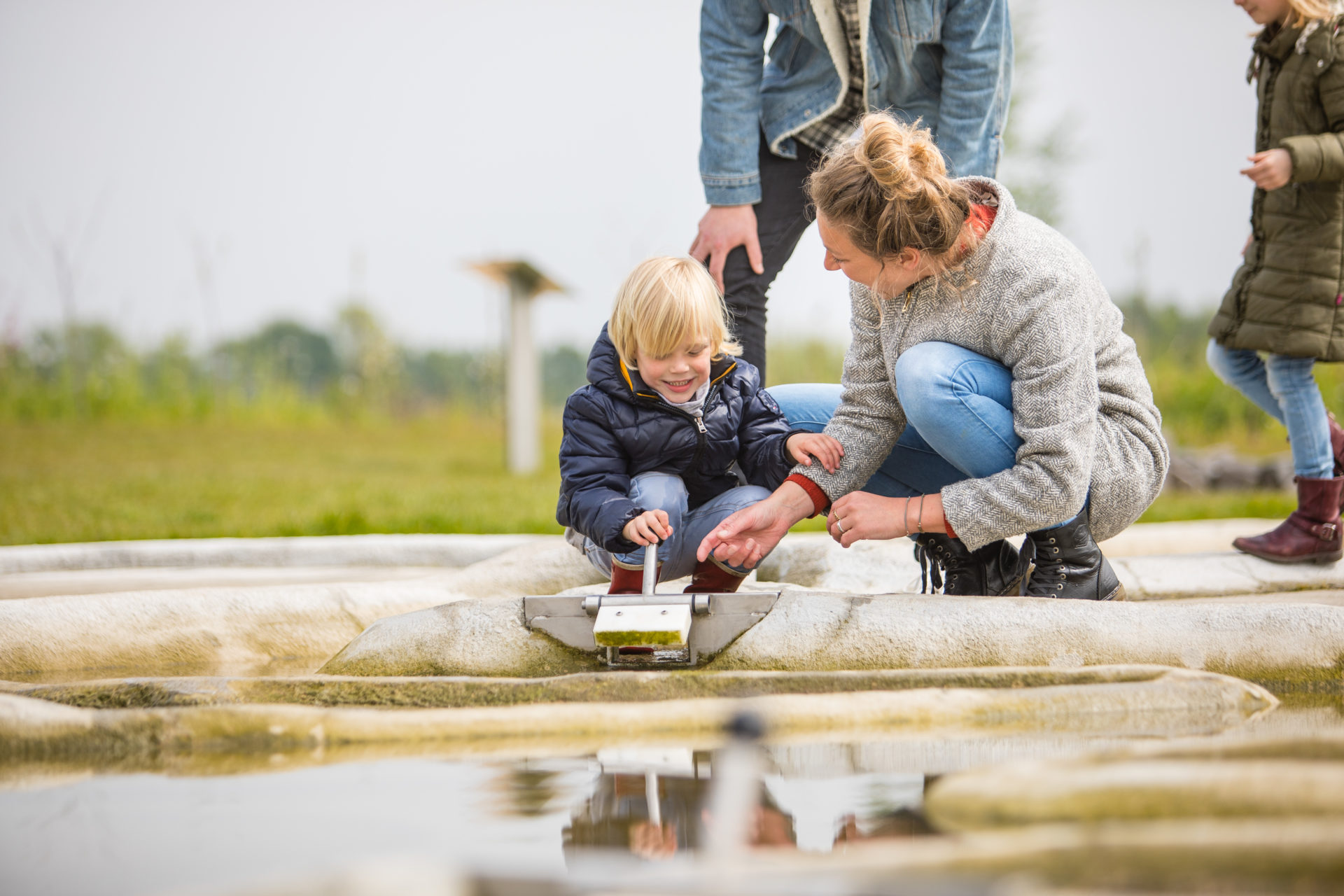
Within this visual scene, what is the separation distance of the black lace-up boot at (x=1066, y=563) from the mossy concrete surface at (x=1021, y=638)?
0.17 meters

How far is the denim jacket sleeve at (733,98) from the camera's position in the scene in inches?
110

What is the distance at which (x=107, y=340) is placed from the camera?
10734 mm

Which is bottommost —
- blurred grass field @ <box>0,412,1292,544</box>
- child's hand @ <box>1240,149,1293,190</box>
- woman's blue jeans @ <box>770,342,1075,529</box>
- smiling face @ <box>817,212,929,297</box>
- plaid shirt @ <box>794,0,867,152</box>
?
blurred grass field @ <box>0,412,1292,544</box>

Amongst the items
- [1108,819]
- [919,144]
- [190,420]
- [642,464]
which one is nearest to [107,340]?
[190,420]

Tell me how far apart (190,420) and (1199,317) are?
10976mm

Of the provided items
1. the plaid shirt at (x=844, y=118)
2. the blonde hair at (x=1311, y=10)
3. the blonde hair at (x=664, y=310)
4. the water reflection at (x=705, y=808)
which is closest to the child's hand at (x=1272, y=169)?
the blonde hair at (x=1311, y=10)

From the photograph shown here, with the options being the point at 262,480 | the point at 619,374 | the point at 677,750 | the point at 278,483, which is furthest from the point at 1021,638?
the point at 262,480

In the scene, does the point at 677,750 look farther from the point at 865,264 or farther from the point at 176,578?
the point at 176,578

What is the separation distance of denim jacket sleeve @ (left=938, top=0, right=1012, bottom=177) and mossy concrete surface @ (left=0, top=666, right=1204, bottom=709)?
52.5 inches

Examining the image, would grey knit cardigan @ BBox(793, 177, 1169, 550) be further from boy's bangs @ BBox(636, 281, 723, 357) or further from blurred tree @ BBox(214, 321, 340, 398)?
blurred tree @ BBox(214, 321, 340, 398)

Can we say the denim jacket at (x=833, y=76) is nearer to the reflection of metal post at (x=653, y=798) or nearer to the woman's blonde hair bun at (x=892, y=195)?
the woman's blonde hair bun at (x=892, y=195)

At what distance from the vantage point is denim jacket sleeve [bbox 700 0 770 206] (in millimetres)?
2795

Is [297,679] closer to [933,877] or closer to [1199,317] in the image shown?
[933,877]

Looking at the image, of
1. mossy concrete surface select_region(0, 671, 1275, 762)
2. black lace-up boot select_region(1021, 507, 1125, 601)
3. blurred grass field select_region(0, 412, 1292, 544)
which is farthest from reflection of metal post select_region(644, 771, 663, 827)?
blurred grass field select_region(0, 412, 1292, 544)
